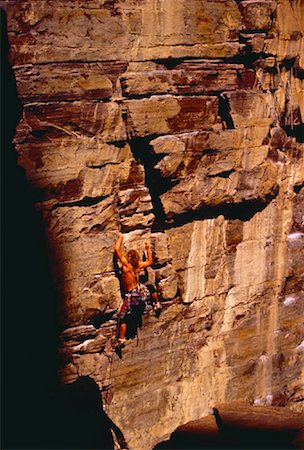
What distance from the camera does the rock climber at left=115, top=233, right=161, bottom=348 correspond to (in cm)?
767

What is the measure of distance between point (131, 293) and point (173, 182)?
1.34 metres

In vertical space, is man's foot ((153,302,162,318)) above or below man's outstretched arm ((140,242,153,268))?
below

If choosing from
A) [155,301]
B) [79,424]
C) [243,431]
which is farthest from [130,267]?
[243,431]

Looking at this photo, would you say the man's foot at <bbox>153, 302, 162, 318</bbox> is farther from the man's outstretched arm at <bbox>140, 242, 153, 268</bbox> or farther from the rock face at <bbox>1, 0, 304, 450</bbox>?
the man's outstretched arm at <bbox>140, 242, 153, 268</bbox>

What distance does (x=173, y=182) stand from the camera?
7812mm

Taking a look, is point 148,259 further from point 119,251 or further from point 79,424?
point 79,424

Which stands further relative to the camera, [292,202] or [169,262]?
[292,202]

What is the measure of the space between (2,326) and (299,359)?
4246 mm

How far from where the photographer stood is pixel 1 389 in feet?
23.5

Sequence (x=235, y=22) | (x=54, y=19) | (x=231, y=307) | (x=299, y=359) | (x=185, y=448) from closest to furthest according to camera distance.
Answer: (x=185, y=448)
(x=54, y=19)
(x=235, y=22)
(x=231, y=307)
(x=299, y=359)

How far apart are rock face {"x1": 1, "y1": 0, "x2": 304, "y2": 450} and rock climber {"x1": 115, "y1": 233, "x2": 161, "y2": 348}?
0.11 metres

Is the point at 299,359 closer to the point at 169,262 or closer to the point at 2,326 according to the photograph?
the point at 169,262

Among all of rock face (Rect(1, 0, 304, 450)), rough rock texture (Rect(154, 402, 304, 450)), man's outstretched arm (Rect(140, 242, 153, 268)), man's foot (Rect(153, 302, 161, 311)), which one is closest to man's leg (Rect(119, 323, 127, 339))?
rock face (Rect(1, 0, 304, 450))

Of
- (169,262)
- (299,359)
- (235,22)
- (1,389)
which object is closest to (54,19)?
(235,22)
